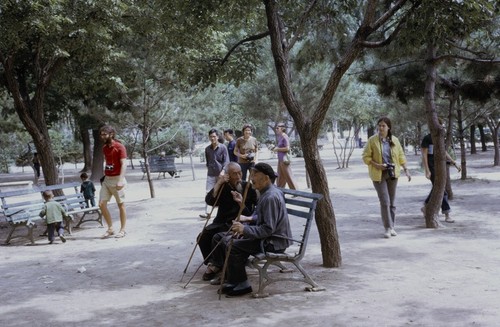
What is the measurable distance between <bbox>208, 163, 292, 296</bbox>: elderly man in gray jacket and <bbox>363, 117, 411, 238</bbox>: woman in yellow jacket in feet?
9.48

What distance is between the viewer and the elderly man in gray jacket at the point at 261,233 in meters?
4.78

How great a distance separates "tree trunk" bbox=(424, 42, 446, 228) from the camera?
7.97m

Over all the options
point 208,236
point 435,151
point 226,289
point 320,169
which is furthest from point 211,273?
point 435,151

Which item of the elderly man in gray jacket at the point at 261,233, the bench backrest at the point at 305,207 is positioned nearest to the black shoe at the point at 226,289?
the elderly man in gray jacket at the point at 261,233

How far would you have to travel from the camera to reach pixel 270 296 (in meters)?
4.89

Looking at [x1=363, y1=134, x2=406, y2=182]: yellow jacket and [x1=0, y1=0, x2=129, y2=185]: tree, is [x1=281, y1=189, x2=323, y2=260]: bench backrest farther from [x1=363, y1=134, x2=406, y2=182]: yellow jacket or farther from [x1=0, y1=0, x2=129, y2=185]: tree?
[x1=0, y1=0, x2=129, y2=185]: tree

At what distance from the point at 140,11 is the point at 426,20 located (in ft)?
22.7

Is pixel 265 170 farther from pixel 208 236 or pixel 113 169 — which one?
pixel 113 169

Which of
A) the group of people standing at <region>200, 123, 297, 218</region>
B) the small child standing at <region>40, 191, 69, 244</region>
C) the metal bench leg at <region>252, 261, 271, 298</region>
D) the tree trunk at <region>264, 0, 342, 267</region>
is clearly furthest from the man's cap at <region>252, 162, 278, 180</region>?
the small child standing at <region>40, 191, 69, 244</region>

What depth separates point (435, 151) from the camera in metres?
8.23

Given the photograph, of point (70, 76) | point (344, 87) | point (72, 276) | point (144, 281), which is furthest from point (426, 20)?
point (344, 87)

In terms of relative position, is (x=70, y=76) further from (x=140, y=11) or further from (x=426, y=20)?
(x=426, y=20)

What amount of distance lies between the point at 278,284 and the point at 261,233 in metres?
0.82

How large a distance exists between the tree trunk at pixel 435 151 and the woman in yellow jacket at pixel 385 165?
70cm
